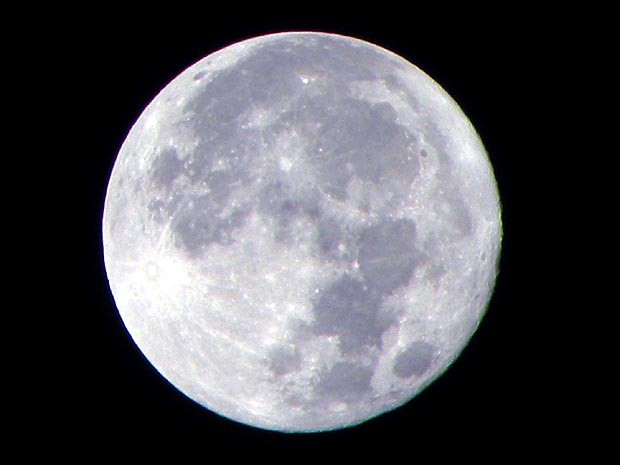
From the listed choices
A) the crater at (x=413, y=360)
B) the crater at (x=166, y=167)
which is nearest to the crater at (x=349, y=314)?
the crater at (x=413, y=360)

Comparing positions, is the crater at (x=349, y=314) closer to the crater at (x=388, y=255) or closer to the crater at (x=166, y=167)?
the crater at (x=388, y=255)

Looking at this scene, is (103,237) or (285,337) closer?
(285,337)

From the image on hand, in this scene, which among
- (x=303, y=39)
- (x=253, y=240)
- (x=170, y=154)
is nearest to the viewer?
(x=253, y=240)

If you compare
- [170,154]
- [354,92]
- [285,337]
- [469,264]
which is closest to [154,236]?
[170,154]

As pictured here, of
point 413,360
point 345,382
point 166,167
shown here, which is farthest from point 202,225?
point 413,360

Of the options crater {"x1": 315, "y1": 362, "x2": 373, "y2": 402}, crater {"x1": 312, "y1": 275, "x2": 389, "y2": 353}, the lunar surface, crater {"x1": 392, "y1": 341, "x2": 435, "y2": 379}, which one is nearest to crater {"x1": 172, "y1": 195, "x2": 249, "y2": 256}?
the lunar surface

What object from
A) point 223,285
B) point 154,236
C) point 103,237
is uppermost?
point 103,237

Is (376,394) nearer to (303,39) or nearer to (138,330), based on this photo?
(138,330)

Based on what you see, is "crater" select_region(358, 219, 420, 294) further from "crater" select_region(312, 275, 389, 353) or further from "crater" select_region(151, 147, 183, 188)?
"crater" select_region(151, 147, 183, 188)
